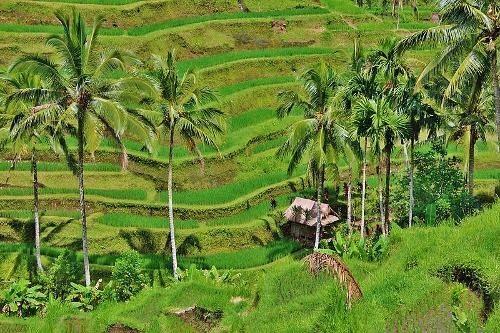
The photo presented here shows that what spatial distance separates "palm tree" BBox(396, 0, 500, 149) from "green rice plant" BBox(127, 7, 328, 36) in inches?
661

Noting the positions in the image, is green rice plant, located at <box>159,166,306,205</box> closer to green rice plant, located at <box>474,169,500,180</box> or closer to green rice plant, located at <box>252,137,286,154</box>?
green rice plant, located at <box>252,137,286,154</box>

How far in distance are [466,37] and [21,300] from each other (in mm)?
12792

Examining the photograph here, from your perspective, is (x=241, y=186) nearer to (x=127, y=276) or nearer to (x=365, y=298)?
(x=127, y=276)

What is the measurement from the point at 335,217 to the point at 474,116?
550cm

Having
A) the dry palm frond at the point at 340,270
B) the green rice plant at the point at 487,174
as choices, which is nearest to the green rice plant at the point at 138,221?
the green rice plant at the point at 487,174

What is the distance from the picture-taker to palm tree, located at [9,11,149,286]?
16.2 m

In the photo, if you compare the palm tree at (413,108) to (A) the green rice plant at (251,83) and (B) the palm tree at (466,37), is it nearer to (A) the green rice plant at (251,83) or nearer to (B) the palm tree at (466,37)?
(B) the palm tree at (466,37)

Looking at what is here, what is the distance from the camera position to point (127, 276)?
17.7m

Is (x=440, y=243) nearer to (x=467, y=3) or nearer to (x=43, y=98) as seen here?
(x=467, y=3)

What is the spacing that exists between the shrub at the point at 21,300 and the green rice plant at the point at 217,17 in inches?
622

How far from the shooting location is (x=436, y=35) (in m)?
16.0

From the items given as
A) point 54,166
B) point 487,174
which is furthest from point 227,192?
point 487,174

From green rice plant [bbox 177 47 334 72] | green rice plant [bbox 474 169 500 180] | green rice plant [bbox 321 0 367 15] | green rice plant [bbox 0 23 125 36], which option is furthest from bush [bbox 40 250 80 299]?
green rice plant [bbox 321 0 367 15]

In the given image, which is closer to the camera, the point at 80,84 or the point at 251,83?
the point at 80,84
